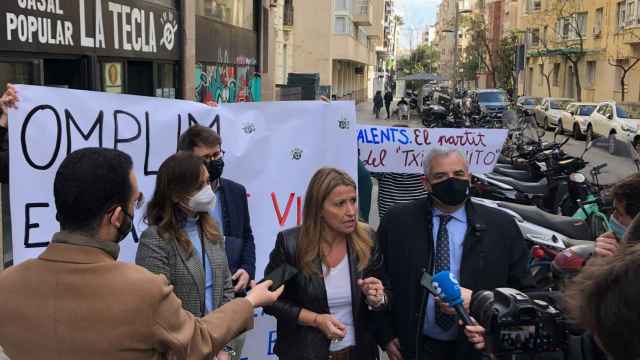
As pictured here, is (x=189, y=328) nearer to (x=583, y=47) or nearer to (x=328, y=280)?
(x=328, y=280)

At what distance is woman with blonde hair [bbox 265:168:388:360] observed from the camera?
329cm

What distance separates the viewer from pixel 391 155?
6.74m

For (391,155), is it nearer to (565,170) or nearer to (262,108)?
(262,108)

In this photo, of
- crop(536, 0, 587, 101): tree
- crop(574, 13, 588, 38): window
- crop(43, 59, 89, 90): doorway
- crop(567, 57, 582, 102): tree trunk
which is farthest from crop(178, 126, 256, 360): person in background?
crop(574, 13, 588, 38): window

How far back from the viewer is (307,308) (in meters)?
3.32

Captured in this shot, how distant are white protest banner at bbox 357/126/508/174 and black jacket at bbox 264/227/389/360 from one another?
337 centimetres

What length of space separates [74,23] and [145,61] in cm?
242

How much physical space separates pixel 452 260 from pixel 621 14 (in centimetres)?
4032

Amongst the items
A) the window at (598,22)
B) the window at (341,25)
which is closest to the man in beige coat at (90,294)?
the window at (341,25)

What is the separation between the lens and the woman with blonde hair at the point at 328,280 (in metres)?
3.29

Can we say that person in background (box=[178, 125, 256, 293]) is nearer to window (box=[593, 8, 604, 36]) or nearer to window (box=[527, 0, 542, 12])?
window (box=[593, 8, 604, 36])

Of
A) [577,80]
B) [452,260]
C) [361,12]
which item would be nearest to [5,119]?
[452,260]

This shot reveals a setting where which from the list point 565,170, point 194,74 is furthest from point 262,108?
point 194,74

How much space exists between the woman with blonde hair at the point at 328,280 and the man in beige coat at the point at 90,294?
1.10m
